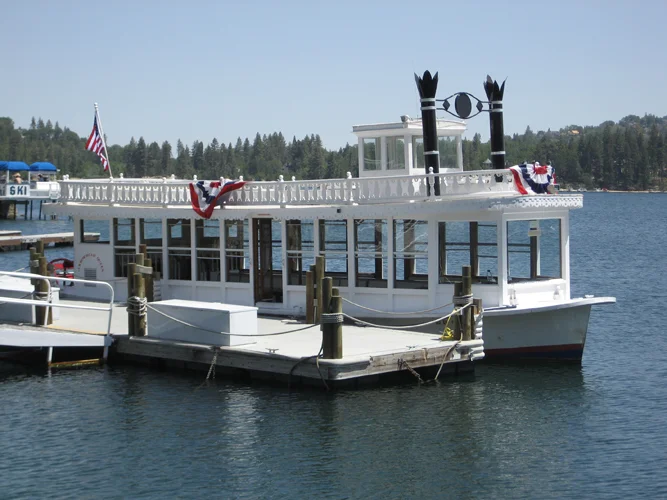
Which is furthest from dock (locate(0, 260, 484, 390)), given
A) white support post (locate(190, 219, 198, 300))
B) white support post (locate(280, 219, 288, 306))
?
white support post (locate(190, 219, 198, 300))

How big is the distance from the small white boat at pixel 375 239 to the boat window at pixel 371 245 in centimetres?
4

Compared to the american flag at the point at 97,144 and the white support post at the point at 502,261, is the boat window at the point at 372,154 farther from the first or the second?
the american flag at the point at 97,144

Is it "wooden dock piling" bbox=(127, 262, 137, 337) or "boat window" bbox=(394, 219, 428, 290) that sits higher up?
"boat window" bbox=(394, 219, 428, 290)

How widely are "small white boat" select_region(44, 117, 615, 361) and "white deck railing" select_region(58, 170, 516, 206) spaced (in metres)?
0.03

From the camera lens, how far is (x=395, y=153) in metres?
25.6

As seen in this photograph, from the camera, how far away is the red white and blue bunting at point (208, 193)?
25.5 m

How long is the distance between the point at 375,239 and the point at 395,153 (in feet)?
8.53

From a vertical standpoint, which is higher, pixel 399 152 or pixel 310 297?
pixel 399 152

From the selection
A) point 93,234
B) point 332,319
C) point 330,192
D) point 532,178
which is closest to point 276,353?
point 332,319

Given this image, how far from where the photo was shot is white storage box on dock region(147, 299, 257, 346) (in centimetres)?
2106

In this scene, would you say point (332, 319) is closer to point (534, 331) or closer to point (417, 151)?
point (534, 331)

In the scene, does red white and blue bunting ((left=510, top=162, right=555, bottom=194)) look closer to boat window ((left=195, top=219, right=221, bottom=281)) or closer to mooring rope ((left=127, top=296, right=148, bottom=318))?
boat window ((left=195, top=219, right=221, bottom=281))

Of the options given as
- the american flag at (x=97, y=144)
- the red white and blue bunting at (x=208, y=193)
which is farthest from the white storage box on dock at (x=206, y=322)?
the american flag at (x=97, y=144)

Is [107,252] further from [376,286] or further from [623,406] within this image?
[623,406]
